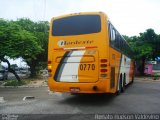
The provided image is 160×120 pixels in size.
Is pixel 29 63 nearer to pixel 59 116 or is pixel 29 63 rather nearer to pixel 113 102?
pixel 113 102

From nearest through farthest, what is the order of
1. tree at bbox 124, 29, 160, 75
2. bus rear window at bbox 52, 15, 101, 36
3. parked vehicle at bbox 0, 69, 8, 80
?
1. bus rear window at bbox 52, 15, 101, 36
2. parked vehicle at bbox 0, 69, 8, 80
3. tree at bbox 124, 29, 160, 75

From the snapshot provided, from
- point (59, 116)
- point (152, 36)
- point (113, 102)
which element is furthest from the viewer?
point (152, 36)

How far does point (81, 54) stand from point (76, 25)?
1.26 m

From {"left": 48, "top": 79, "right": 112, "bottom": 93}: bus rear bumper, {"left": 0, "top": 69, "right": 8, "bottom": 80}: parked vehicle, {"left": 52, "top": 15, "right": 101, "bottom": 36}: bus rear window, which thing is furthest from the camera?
{"left": 0, "top": 69, "right": 8, "bottom": 80}: parked vehicle

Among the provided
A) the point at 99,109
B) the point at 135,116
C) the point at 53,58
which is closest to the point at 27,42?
the point at 53,58

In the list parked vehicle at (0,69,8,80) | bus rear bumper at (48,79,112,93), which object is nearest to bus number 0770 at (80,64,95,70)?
bus rear bumper at (48,79,112,93)

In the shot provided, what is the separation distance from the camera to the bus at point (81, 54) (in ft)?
42.2

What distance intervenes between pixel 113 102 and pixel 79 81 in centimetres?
190

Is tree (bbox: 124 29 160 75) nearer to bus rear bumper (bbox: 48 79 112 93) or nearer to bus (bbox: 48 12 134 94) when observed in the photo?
bus (bbox: 48 12 134 94)

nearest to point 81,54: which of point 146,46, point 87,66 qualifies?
point 87,66

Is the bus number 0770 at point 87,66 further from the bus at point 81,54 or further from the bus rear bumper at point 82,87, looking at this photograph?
the bus rear bumper at point 82,87

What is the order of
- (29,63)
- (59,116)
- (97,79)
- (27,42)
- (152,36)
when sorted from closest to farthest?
(59,116)
(97,79)
(27,42)
(29,63)
(152,36)

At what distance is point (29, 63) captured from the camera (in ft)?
136

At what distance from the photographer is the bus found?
506 inches
